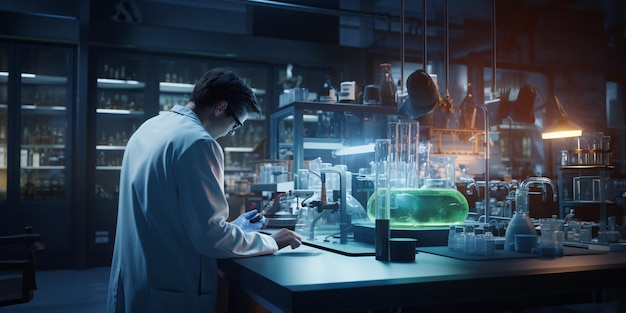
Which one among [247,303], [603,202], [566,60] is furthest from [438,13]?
[247,303]

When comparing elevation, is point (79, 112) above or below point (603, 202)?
above

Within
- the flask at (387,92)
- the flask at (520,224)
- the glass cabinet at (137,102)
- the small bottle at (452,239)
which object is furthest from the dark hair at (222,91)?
the glass cabinet at (137,102)

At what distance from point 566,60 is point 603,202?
5771mm

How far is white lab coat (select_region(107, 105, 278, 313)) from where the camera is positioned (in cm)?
155

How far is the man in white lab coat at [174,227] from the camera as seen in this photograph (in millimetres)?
1556

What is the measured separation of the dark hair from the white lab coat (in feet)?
0.46

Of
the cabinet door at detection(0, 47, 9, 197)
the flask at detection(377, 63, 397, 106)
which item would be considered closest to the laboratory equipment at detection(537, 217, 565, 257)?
the flask at detection(377, 63, 397, 106)

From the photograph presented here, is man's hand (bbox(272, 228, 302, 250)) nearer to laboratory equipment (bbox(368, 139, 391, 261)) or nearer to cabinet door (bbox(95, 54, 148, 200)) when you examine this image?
laboratory equipment (bbox(368, 139, 391, 261))

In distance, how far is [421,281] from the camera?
4.15 feet

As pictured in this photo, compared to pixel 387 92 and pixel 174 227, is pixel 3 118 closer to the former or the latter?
pixel 387 92

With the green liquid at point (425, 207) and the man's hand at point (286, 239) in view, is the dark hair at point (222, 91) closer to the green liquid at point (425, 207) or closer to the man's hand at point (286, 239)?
the man's hand at point (286, 239)

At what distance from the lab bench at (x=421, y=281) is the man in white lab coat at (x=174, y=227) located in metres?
0.09

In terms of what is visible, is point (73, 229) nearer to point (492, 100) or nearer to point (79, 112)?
point (79, 112)

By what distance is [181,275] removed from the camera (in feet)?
5.31
